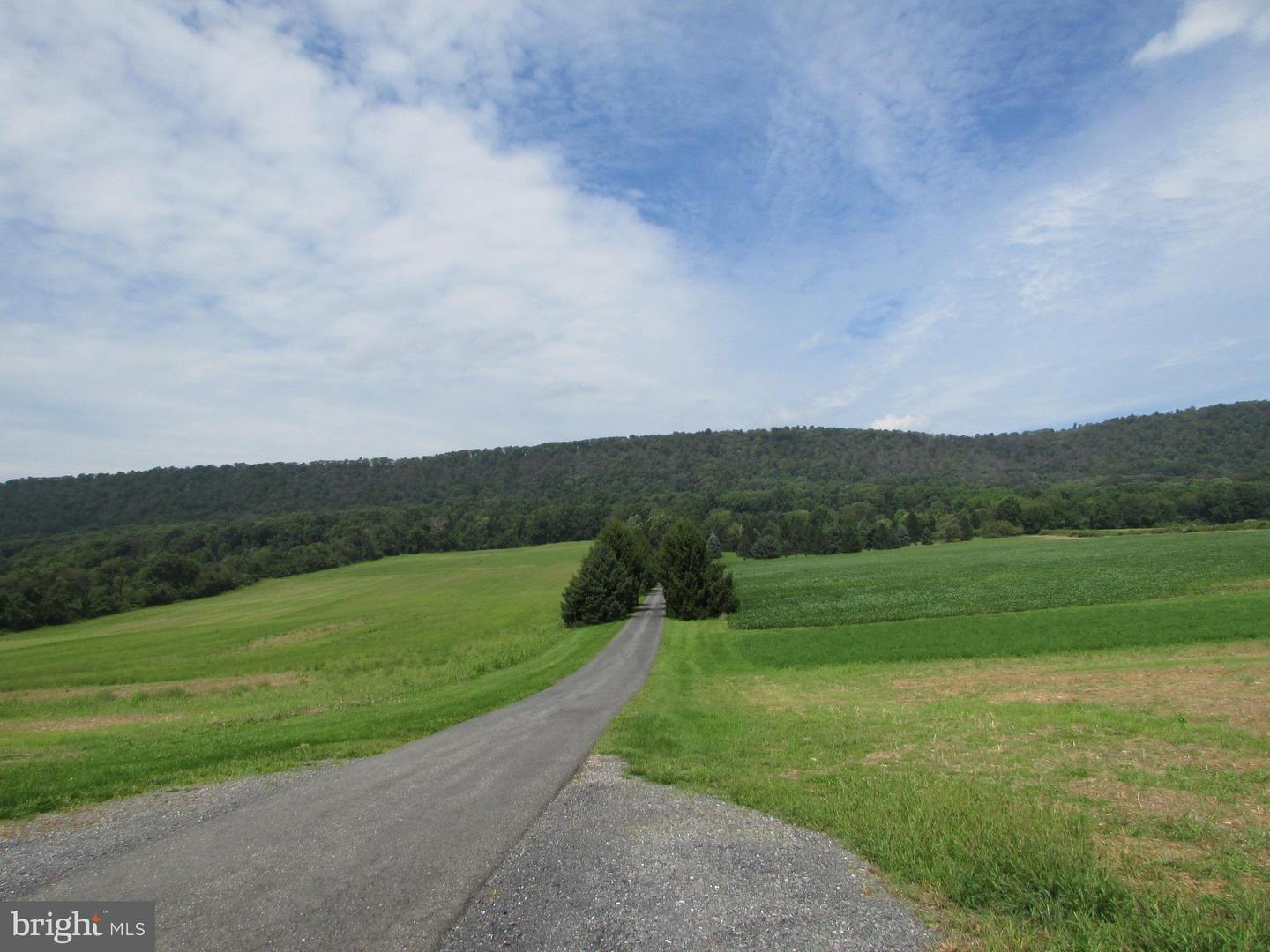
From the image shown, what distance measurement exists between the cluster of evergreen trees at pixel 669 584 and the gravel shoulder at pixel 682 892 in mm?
41674

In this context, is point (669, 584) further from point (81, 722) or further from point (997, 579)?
point (81, 722)

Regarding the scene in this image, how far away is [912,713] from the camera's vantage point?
16625mm

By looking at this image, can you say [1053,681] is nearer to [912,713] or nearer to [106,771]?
[912,713]

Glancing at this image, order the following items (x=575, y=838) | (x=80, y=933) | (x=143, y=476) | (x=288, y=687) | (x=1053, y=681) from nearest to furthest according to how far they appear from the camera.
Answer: (x=80, y=933)
(x=575, y=838)
(x=1053, y=681)
(x=288, y=687)
(x=143, y=476)

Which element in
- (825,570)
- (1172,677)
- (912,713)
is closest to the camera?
(912,713)

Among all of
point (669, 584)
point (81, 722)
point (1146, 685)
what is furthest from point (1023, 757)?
point (669, 584)

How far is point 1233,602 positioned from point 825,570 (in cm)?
5369

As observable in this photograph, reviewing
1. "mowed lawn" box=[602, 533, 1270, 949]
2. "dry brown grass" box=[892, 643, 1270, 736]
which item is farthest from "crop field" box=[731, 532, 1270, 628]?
"dry brown grass" box=[892, 643, 1270, 736]

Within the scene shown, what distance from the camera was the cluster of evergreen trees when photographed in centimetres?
4991

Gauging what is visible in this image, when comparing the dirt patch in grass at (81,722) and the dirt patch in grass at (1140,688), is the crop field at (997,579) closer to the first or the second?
the dirt patch in grass at (1140,688)

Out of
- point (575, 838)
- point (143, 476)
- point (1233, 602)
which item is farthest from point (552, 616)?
point (143, 476)

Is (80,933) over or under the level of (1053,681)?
over

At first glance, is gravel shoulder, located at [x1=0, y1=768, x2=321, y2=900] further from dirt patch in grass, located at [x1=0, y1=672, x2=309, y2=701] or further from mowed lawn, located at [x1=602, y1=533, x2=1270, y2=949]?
dirt patch in grass, located at [x1=0, y1=672, x2=309, y2=701]

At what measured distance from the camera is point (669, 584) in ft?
171
